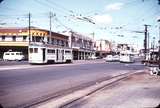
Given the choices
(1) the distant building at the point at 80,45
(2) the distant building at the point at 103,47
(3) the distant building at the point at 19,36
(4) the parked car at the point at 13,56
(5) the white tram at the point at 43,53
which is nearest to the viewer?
(5) the white tram at the point at 43,53

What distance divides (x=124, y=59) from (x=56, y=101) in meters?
60.4

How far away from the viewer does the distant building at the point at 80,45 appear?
9324cm

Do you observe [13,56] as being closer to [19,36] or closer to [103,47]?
[19,36]

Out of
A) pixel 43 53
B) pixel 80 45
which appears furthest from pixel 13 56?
pixel 80 45

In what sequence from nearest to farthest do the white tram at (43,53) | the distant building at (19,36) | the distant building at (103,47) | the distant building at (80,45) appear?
1. the white tram at (43,53)
2. the distant building at (19,36)
3. the distant building at (80,45)
4. the distant building at (103,47)

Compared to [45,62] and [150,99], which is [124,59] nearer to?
[45,62]

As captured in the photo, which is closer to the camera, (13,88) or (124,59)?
(13,88)

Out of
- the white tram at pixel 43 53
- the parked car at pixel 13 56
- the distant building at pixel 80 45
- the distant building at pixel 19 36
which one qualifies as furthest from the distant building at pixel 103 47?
the white tram at pixel 43 53

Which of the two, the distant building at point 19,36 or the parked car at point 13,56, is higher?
the distant building at point 19,36

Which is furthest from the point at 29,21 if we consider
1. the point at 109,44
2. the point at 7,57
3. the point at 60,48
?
the point at 109,44

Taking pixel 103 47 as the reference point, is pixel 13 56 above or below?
below

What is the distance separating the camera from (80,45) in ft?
331

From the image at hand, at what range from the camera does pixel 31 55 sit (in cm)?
4466

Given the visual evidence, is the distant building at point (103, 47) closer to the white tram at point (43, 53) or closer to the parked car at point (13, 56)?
the parked car at point (13, 56)
